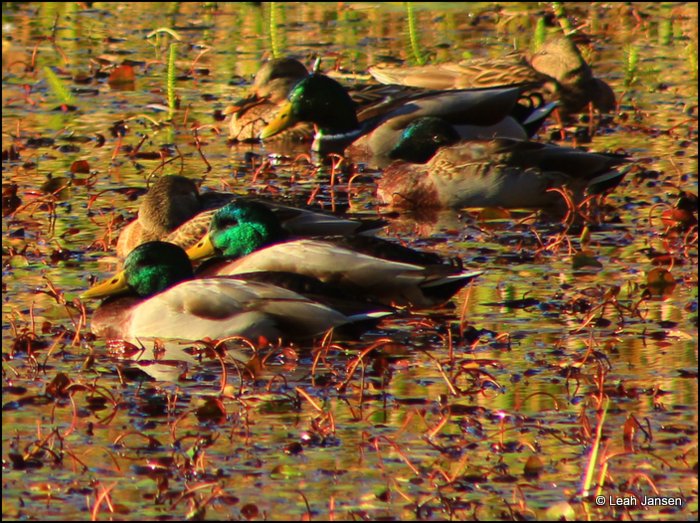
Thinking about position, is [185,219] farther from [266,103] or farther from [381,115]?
[266,103]

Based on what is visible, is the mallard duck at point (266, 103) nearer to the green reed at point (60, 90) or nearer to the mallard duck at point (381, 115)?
the mallard duck at point (381, 115)

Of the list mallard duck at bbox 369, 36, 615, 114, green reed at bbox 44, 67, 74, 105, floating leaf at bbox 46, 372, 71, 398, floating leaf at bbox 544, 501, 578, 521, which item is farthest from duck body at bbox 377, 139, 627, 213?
floating leaf at bbox 544, 501, 578, 521

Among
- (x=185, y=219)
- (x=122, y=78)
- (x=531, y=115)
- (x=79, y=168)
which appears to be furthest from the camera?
(x=122, y=78)

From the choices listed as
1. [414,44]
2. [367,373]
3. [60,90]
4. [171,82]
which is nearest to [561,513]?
[367,373]

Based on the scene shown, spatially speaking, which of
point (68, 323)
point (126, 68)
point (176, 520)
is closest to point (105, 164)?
point (126, 68)

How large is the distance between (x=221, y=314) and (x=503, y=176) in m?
3.56

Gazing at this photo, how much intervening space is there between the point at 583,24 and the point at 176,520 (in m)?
12.1

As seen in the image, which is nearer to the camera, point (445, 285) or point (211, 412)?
point (211, 412)

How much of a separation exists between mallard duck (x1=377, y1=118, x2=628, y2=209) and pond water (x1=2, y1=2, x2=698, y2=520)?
18 centimetres

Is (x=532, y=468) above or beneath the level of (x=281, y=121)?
beneath

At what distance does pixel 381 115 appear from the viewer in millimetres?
13148

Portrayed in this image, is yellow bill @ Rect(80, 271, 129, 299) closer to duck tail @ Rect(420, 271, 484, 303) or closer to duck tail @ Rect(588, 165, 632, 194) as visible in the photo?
duck tail @ Rect(420, 271, 484, 303)

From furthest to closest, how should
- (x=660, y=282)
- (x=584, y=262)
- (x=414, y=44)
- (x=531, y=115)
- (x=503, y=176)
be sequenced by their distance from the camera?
(x=414, y=44), (x=531, y=115), (x=503, y=176), (x=584, y=262), (x=660, y=282)

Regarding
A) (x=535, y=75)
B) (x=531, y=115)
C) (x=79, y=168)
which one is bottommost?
(x=79, y=168)
